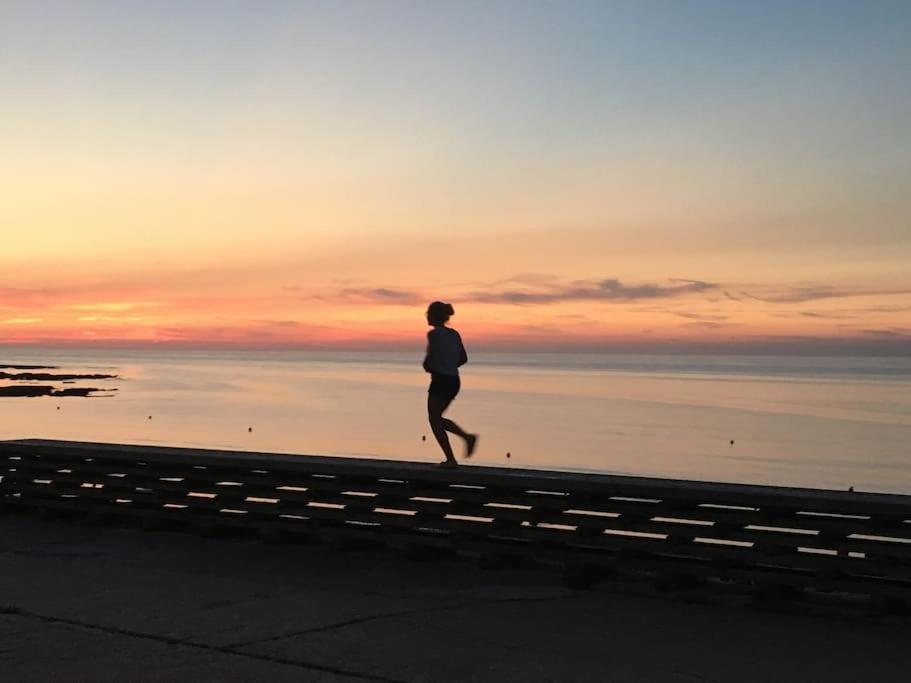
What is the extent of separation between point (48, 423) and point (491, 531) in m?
55.3

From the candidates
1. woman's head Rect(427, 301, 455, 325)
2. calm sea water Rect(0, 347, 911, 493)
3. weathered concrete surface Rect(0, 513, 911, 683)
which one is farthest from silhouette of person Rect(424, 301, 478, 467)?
calm sea water Rect(0, 347, 911, 493)

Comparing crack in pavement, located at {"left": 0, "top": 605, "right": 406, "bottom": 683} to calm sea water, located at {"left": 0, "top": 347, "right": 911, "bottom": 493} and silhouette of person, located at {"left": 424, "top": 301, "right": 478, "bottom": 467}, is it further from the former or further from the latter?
calm sea water, located at {"left": 0, "top": 347, "right": 911, "bottom": 493}

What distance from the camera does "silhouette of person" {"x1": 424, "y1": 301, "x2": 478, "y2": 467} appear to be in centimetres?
1043

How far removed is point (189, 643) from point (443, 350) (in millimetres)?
4512

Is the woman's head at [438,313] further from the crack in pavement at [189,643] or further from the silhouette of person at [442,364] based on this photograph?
the crack in pavement at [189,643]

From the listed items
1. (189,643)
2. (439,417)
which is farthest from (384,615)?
(439,417)

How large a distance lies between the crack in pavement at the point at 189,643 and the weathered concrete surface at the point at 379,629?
0.02 meters

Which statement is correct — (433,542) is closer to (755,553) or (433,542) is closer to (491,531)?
(491,531)

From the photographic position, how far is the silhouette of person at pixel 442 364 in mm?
10430

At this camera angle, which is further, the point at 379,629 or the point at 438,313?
the point at 438,313

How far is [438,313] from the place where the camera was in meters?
10.4

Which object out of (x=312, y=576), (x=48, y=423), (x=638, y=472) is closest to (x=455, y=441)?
(x=638, y=472)

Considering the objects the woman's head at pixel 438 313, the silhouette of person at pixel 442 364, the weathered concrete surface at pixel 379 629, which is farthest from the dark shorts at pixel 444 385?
the weathered concrete surface at pixel 379 629

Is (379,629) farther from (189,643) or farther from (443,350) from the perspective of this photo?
(443,350)
